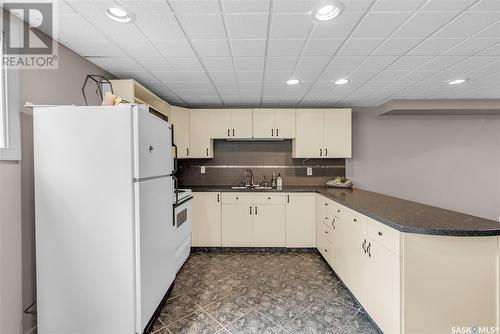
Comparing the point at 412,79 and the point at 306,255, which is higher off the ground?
the point at 412,79

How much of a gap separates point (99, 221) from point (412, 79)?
11.6 ft

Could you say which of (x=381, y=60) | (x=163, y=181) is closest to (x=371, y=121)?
(x=381, y=60)

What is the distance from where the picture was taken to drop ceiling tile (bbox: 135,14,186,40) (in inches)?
67.4

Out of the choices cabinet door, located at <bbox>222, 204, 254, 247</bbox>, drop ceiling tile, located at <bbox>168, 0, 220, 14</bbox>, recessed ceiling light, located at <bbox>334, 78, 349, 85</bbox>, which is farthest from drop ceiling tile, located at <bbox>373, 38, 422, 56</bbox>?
cabinet door, located at <bbox>222, 204, 254, 247</bbox>

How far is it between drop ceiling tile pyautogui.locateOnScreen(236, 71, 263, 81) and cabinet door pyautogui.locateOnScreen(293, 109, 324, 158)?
1.33 metres

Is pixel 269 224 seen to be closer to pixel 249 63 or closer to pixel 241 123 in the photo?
pixel 241 123

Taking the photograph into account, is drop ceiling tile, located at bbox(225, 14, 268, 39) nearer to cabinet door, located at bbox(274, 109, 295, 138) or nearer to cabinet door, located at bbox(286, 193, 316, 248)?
cabinet door, located at bbox(274, 109, 295, 138)

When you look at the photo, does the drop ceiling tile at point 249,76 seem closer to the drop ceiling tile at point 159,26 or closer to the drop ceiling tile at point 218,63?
the drop ceiling tile at point 218,63

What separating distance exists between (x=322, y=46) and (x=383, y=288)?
197cm

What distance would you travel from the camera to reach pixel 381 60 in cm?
241

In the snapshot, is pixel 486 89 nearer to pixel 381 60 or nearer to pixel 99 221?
pixel 381 60

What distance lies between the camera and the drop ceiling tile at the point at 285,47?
205 cm

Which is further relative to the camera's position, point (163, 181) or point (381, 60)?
point (381, 60)

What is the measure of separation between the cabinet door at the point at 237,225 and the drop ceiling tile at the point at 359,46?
94.5 inches
